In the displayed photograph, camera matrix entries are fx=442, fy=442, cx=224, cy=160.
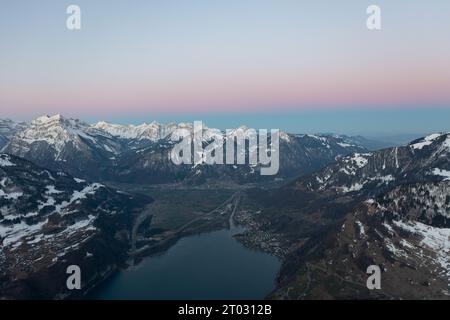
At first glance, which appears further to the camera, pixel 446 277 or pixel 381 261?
pixel 381 261
